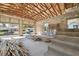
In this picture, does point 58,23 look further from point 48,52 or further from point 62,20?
point 48,52

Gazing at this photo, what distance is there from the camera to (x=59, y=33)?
2.27m

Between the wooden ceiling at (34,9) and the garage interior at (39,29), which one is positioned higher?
the wooden ceiling at (34,9)

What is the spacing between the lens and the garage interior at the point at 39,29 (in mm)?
2156

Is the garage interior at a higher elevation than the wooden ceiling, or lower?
lower

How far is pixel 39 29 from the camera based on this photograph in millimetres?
2314

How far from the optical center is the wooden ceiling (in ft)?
7.11

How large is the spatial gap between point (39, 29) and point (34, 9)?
42cm

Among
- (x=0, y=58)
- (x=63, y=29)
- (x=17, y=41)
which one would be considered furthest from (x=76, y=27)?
(x=0, y=58)

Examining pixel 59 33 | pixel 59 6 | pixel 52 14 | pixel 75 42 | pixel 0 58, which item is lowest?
pixel 0 58

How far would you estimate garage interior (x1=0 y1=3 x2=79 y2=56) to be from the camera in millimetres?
2156

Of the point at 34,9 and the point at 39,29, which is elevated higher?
the point at 34,9

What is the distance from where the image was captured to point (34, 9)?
7.30 feet

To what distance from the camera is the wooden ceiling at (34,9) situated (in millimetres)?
2168

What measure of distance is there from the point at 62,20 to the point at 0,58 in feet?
4.75
